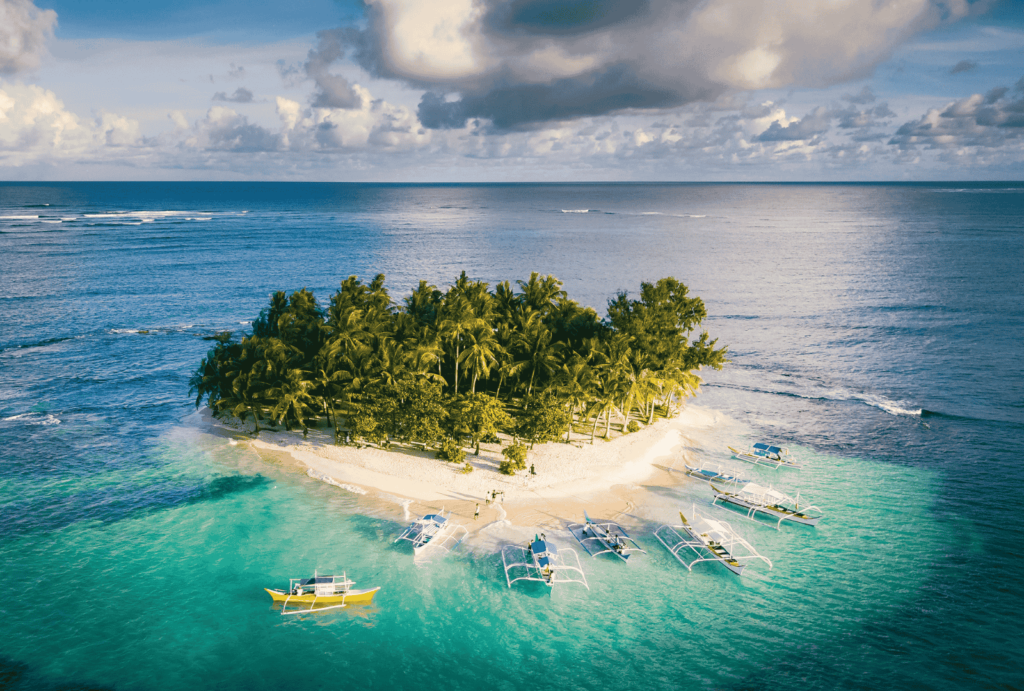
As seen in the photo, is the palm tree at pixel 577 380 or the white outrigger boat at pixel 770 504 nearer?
the white outrigger boat at pixel 770 504

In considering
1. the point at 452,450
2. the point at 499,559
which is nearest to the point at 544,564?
the point at 499,559

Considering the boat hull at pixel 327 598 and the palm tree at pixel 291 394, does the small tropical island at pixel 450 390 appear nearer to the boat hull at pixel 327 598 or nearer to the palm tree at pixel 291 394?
the palm tree at pixel 291 394

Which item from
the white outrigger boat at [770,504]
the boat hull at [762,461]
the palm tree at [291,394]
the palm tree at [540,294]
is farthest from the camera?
the palm tree at [540,294]

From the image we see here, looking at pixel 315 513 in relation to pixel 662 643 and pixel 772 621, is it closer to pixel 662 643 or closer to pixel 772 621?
pixel 662 643

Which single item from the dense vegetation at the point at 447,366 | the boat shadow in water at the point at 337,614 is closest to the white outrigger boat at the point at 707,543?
the dense vegetation at the point at 447,366

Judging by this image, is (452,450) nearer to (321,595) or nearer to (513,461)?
(513,461)

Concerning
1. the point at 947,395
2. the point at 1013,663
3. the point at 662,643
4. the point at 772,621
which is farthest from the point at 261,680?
the point at 947,395
